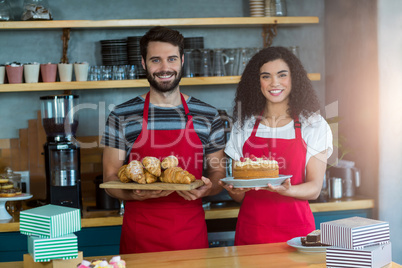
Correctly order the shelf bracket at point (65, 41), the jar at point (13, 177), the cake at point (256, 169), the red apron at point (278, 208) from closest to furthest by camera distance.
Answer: the cake at point (256, 169) → the red apron at point (278, 208) → the jar at point (13, 177) → the shelf bracket at point (65, 41)

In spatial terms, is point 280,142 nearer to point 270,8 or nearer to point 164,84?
point 164,84

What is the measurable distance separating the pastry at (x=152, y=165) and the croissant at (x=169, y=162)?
0.02m

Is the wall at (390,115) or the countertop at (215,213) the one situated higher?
the wall at (390,115)

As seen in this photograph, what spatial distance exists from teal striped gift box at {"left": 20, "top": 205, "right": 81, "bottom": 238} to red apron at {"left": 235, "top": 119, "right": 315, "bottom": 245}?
36.7 inches

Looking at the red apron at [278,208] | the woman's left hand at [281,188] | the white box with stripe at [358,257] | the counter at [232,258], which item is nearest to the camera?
the white box with stripe at [358,257]

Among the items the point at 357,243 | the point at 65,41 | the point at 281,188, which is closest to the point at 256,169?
the point at 281,188

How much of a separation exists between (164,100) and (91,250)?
1099 mm

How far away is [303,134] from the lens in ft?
7.69

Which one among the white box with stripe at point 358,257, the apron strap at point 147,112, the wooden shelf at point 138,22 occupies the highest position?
the wooden shelf at point 138,22

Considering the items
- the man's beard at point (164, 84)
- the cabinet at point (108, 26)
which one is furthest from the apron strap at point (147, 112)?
the cabinet at point (108, 26)

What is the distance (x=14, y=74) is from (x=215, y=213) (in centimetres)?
155

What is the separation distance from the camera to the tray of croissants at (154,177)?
6.79 ft

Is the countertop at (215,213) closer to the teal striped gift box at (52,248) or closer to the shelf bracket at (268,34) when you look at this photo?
the shelf bracket at (268,34)

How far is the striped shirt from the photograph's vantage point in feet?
7.89
